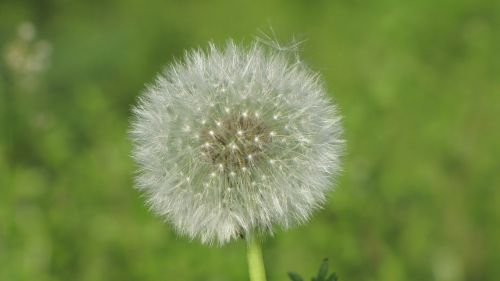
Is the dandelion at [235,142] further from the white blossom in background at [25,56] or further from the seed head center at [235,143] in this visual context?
the white blossom in background at [25,56]

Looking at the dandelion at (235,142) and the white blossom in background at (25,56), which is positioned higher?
the white blossom in background at (25,56)

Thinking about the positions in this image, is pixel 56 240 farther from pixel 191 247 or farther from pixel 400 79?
pixel 400 79

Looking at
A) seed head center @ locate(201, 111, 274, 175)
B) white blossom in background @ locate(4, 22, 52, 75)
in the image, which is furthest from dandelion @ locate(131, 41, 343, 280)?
white blossom in background @ locate(4, 22, 52, 75)

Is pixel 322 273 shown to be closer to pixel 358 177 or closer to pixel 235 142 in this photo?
pixel 235 142

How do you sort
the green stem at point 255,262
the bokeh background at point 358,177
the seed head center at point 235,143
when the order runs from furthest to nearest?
the bokeh background at point 358,177 → the seed head center at point 235,143 → the green stem at point 255,262

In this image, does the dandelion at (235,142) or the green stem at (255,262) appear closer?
the green stem at (255,262)

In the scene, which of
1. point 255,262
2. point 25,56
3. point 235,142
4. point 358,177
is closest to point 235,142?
point 235,142

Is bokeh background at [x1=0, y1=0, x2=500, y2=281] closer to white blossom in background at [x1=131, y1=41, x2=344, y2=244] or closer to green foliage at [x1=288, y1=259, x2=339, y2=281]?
white blossom in background at [x1=131, y1=41, x2=344, y2=244]

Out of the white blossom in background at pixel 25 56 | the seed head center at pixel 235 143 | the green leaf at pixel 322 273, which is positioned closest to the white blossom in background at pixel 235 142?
the seed head center at pixel 235 143

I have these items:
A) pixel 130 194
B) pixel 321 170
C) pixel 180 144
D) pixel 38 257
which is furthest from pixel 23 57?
pixel 321 170
